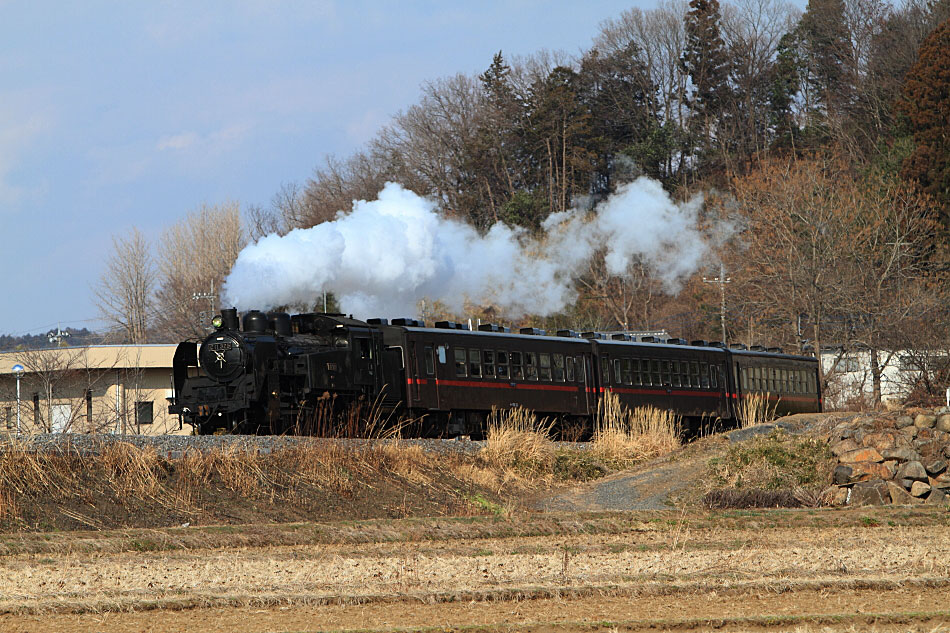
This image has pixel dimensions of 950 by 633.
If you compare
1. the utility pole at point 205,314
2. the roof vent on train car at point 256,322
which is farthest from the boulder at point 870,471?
the utility pole at point 205,314

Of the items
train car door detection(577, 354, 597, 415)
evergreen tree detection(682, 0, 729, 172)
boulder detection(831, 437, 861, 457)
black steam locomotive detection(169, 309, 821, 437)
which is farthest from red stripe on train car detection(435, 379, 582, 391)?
evergreen tree detection(682, 0, 729, 172)

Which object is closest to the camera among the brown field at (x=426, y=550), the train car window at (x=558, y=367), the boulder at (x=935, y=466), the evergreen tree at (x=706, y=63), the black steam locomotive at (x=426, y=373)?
the brown field at (x=426, y=550)

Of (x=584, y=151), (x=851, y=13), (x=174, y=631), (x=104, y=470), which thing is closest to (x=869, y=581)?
(x=174, y=631)

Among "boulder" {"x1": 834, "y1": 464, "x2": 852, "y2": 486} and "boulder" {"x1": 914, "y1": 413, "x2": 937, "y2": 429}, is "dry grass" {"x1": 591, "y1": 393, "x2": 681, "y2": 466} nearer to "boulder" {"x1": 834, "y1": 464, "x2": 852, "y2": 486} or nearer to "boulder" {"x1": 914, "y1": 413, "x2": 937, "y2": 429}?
"boulder" {"x1": 834, "y1": 464, "x2": 852, "y2": 486}

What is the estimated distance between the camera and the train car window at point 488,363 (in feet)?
96.8

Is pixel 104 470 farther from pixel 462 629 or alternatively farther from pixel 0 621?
pixel 462 629

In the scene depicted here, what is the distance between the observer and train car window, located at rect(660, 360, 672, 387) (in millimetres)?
34938

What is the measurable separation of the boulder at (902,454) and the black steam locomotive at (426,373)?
11.2 m

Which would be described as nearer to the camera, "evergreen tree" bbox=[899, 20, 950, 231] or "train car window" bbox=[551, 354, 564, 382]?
"train car window" bbox=[551, 354, 564, 382]

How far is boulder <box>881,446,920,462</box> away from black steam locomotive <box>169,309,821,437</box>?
11197 millimetres

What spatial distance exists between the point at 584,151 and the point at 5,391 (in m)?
34.1

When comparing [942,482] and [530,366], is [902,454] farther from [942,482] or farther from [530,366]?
[530,366]

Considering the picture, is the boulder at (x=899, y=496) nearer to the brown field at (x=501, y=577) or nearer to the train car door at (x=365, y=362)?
the brown field at (x=501, y=577)

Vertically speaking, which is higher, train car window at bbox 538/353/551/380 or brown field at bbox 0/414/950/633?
train car window at bbox 538/353/551/380
